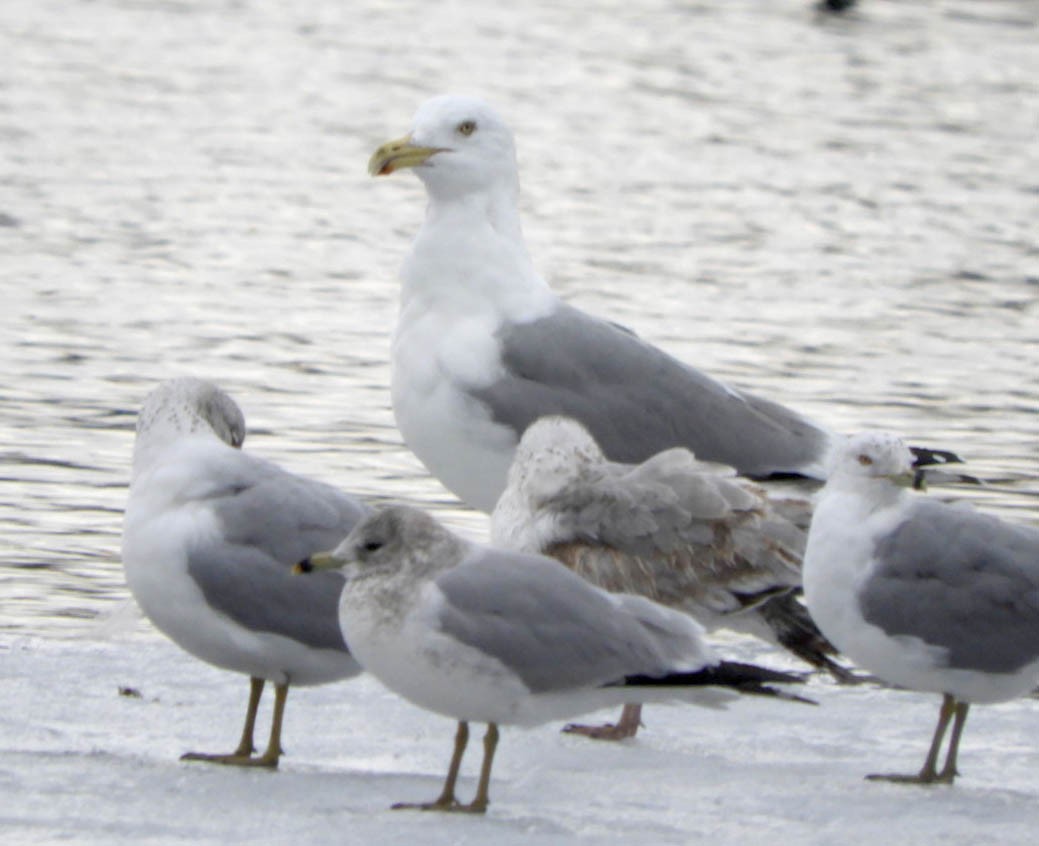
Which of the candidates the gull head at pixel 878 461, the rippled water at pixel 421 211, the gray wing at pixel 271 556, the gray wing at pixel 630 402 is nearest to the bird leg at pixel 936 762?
the gull head at pixel 878 461

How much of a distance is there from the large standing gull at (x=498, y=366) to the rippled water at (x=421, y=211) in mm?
1400

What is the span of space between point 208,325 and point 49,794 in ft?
24.7

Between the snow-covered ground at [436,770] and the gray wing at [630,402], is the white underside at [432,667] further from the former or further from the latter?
the gray wing at [630,402]

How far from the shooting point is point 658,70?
23.7 m

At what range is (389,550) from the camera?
537 centimetres

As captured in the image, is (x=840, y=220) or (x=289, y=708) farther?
(x=840, y=220)

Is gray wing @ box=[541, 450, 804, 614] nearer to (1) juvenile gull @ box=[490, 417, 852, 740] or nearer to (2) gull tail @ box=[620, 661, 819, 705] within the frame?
(1) juvenile gull @ box=[490, 417, 852, 740]

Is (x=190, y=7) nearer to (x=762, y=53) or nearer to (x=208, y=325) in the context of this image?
(x=762, y=53)

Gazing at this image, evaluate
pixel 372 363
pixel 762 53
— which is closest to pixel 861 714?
pixel 372 363

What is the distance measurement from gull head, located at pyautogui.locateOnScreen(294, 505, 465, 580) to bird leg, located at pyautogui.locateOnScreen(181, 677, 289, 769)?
21.1 inches

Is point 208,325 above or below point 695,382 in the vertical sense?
below

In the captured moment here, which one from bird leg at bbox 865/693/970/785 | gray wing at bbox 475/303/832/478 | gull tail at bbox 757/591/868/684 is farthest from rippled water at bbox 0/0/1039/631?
bird leg at bbox 865/693/970/785

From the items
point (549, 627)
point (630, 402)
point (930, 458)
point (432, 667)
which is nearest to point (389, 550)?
point (432, 667)

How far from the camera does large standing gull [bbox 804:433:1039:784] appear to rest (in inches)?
227
